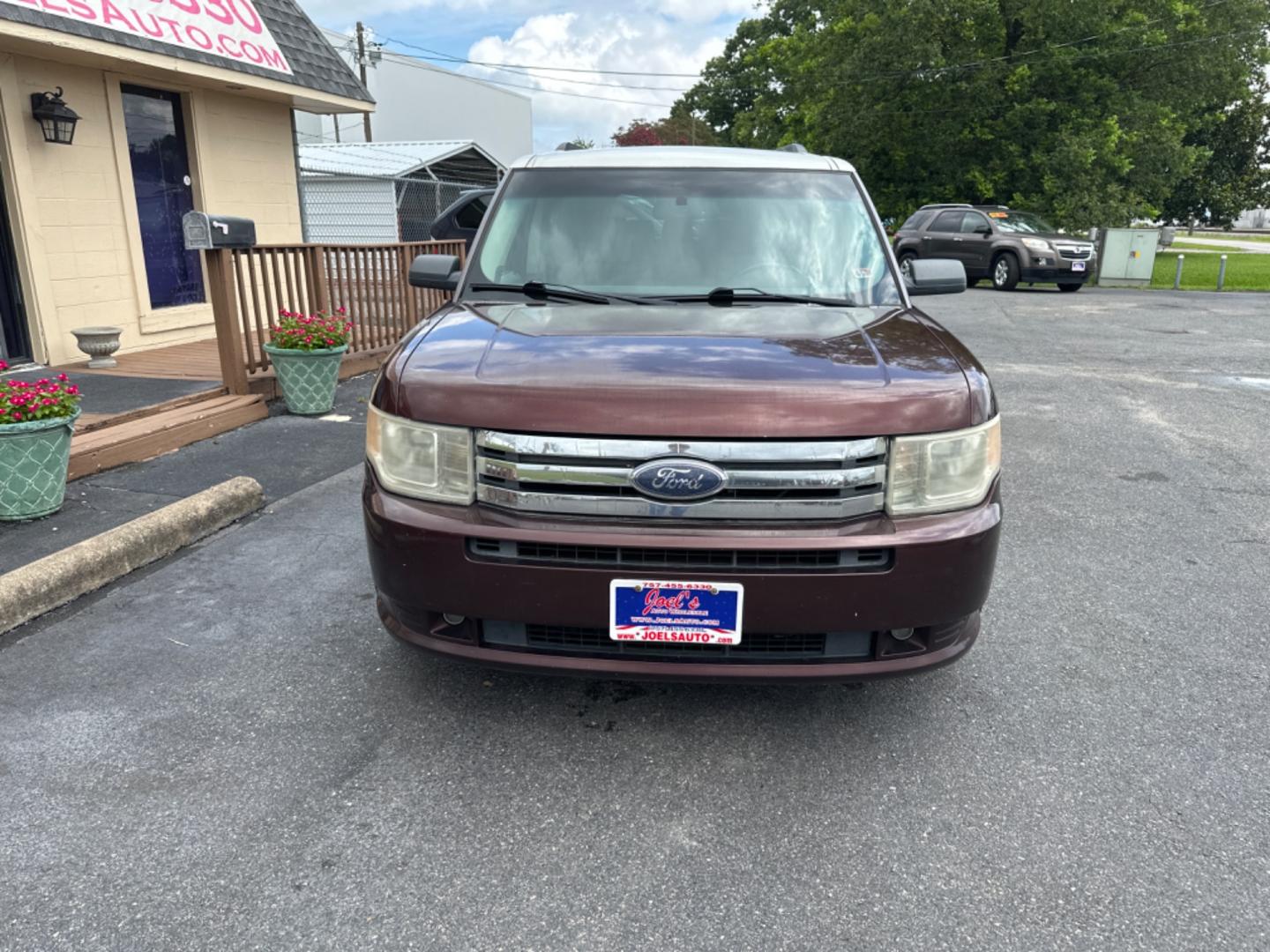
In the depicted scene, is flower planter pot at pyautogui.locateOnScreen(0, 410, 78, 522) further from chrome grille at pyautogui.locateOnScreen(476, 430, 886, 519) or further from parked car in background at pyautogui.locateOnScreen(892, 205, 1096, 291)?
parked car in background at pyautogui.locateOnScreen(892, 205, 1096, 291)

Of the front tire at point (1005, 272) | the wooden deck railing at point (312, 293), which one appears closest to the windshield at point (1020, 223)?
the front tire at point (1005, 272)

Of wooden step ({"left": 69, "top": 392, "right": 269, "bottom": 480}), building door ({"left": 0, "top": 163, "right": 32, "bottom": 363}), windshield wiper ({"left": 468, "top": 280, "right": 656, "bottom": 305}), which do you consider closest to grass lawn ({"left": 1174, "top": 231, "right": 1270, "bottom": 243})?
wooden step ({"left": 69, "top": 392, "right": 269, "bottom": 480})

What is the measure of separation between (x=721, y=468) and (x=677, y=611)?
1.33 ft

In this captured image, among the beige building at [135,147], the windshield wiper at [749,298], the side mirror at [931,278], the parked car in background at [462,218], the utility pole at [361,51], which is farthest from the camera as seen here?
the utility pole at [361,51]

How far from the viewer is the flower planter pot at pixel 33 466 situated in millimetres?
4434

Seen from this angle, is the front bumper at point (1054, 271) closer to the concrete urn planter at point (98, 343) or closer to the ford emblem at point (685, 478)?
the concrete urn planter at point (98, 343)

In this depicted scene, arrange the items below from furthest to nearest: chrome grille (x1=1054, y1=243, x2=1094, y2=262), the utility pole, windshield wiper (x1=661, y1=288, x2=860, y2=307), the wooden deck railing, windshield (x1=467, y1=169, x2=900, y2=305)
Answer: the utility pole, chrome grille (x1=1054, y1=243, x2=1094, y2=262), the wooden deck railing, windshield (x1=467, y1=169, x2=900, y2=305), windshield wiper (x1=661, y1=288, x2=860, y2=307)

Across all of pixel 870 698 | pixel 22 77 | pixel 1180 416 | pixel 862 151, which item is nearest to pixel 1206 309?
pixel 1180 416

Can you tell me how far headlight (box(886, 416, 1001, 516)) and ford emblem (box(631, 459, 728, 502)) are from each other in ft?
1.63

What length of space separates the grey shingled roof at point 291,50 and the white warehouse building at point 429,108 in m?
27.8

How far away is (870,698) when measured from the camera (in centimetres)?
313

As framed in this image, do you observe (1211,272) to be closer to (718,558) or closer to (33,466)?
(718,558)

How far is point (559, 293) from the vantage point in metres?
3.53

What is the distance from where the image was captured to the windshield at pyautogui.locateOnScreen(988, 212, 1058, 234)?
62.1 feet
